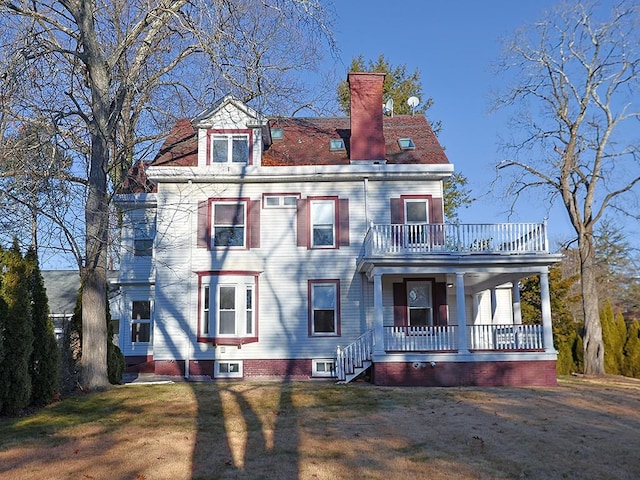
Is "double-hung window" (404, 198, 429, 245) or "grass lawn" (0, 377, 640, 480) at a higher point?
"double-hung window" (404, 198, 429, 245)

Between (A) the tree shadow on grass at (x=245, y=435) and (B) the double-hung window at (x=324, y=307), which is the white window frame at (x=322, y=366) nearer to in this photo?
(B) the double-hung window at (x=324, y=307)

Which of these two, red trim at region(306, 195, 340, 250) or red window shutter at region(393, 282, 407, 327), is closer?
red window shutter at region(393, 282, 407, 327)

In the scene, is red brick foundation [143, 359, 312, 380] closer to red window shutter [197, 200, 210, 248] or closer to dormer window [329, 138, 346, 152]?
red window shutter [197, 200, 210, 248]

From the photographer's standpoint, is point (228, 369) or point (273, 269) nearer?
point (228, 369)

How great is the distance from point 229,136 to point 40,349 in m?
9.14

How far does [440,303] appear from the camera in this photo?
17.8m

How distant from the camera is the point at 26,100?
1283cm

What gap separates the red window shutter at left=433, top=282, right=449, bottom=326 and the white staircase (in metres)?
2.42

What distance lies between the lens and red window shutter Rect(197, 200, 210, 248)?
59.5 ft

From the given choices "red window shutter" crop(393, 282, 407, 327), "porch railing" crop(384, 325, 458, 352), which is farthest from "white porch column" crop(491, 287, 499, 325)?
"porch railing" crop(384, 325, 458, 352)

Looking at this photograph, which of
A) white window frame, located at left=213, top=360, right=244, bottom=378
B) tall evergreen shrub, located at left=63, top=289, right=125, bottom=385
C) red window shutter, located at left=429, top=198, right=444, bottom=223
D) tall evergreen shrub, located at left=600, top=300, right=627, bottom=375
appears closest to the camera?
tall evergreen shrub, located at left=63, top=289, right=125, bottom=385

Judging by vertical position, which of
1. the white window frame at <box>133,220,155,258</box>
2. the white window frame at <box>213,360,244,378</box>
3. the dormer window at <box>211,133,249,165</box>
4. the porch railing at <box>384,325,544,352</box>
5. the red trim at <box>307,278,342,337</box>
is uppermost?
the dormer window at <box>211,133,249,165</box>

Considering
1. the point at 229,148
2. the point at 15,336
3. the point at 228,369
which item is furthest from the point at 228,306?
the point at 15,336

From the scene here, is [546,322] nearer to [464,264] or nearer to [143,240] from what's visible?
[464,264]
